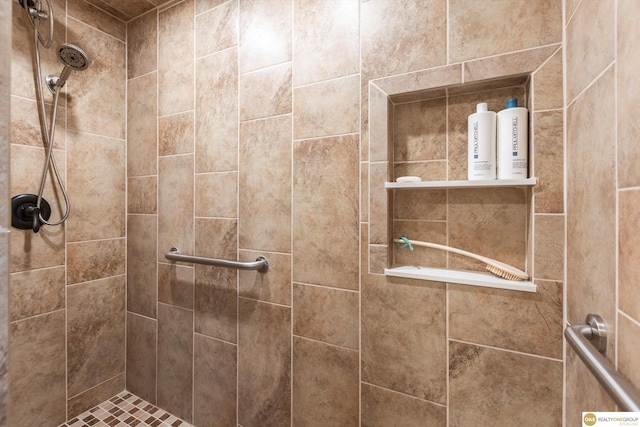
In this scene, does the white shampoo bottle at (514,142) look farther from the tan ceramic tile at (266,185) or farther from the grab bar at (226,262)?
the grab bar at (226,262)

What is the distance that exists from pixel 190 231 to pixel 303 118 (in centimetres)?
72

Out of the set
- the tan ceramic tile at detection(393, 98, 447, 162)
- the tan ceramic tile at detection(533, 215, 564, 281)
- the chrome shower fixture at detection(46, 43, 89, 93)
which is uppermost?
the chrome shower fixture at detection(46, 43, 89, 93)

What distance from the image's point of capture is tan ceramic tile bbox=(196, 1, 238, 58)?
1231 mm

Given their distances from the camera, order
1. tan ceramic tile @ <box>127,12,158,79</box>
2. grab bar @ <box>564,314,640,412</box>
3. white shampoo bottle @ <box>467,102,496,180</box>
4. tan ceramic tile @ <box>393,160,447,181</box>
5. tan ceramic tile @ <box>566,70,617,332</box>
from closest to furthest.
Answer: grab bar @ <box>564,314,640,412</box>, tan ceramic tile @ <box>566,70,617,332</box>, white shampoo bottle @ <box>467,102,496,180</box>, tan ceramic tile @ <box>393,160,447,181</box>, tan ceramic tile @ <box>127,12,158,79</box>

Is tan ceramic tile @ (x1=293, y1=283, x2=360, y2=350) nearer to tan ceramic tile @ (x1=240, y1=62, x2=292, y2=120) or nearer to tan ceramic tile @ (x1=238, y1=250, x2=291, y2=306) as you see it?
tan ceramic tile @ (x1=238, y1=250, x2=291, y2=306)

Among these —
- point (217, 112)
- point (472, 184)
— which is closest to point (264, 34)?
point (217, 112)

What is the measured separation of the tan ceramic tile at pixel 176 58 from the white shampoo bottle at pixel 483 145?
3.77ft

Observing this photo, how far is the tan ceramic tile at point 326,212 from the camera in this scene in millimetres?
1010

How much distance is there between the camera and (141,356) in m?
1.49

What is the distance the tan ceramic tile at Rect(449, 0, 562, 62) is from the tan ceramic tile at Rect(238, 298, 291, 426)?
1.03 metres

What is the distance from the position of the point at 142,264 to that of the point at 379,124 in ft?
4.29

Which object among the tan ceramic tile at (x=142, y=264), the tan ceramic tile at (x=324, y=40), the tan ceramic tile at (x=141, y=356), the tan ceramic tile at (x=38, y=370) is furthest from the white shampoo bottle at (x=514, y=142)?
the tan ceramic tile at (x=38, y=370)

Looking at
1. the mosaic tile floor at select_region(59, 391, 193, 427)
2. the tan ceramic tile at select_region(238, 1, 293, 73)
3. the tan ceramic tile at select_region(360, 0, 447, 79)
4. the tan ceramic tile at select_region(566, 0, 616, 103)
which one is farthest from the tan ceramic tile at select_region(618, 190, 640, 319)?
the mosaic tile floor at select_region(59, 391, 193, 427)

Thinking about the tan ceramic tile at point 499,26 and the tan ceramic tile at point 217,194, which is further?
the tan ceramic tile at point 217,194
